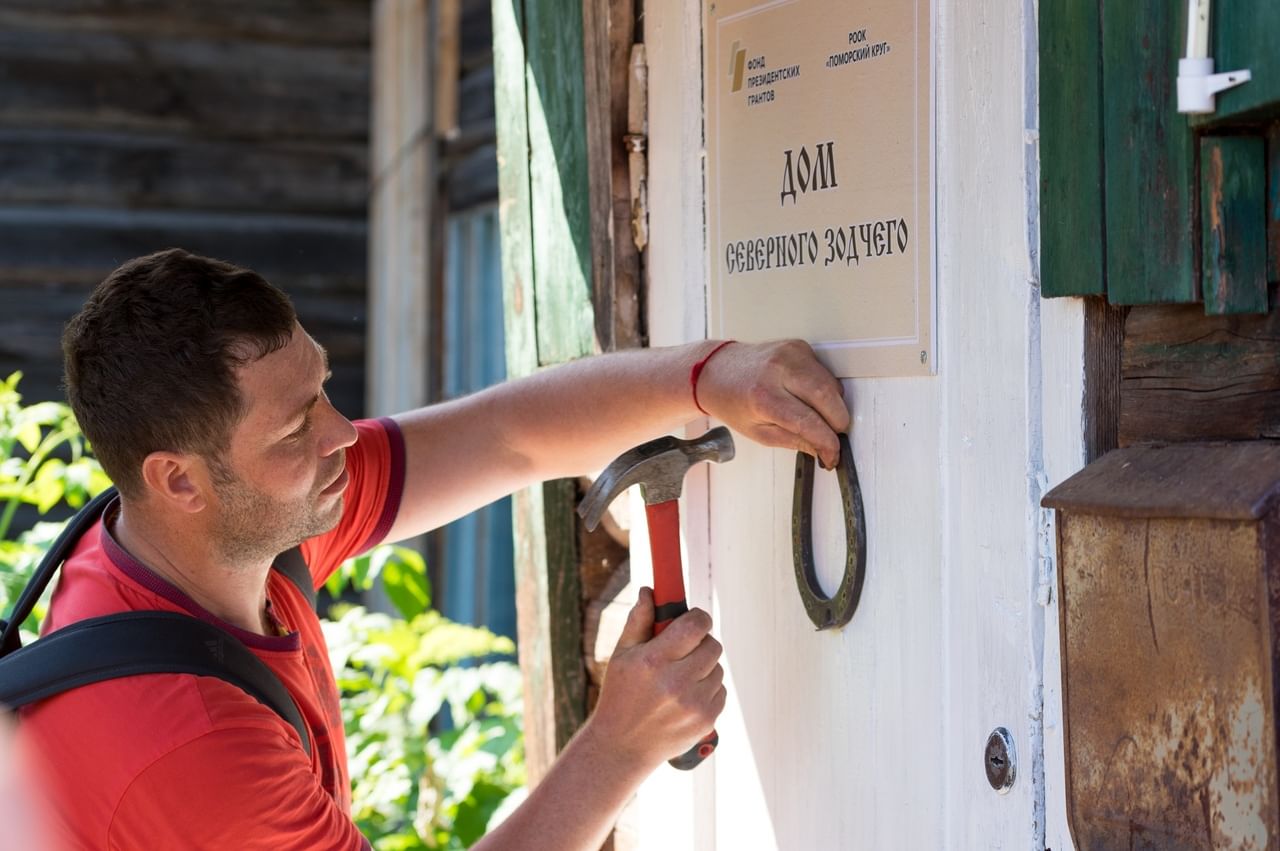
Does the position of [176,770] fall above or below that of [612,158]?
below

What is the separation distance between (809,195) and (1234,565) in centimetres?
83

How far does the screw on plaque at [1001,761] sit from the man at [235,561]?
0.40 m

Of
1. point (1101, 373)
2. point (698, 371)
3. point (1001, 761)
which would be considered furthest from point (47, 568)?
point (1101, 373)

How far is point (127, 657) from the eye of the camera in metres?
1.64

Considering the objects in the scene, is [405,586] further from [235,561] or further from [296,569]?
[235,561]

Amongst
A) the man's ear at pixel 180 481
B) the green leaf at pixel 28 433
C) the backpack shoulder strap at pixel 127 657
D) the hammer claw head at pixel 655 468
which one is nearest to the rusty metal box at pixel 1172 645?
the hammer claw head at pixel 655 468

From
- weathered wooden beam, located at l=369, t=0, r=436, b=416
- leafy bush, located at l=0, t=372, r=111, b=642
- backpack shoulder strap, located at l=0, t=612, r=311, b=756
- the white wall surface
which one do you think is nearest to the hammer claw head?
the white wall surface

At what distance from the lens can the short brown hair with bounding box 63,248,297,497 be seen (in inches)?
69.8

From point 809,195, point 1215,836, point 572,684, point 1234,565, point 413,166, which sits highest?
point 413,166

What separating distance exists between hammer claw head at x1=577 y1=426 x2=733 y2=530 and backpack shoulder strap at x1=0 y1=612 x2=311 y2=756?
1.50 ft

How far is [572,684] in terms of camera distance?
2670 millimetres

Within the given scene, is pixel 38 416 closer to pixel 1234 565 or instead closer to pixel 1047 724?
pixel 1047 724

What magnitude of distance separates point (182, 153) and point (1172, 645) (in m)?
4.82

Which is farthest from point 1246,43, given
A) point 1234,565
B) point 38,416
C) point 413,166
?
point 413,166
